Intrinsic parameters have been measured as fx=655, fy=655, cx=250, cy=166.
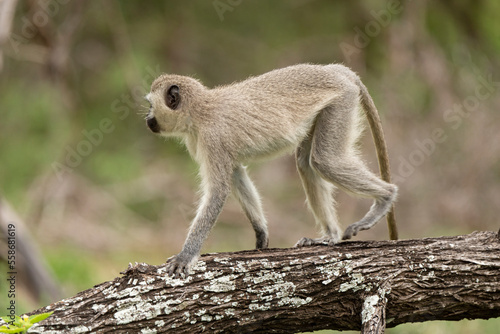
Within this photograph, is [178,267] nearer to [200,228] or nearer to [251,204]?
[200,228]

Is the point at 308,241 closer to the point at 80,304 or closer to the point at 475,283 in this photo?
the point at 475,283

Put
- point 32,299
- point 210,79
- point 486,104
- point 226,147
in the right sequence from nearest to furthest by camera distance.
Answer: point 226,147, point 32,299, point 486,104, point 210,79

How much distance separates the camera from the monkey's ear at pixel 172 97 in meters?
6.16

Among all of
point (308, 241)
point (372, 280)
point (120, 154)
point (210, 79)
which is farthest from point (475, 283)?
point (210, 79)

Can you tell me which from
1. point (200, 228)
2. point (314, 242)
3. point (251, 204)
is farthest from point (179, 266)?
point (314, 242)

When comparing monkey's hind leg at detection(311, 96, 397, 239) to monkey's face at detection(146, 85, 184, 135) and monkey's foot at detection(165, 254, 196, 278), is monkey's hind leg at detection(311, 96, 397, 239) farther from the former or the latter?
monkey's foot at detection(165, 254, 196, 278)

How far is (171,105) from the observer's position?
616 cm

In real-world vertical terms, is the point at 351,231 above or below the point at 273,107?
below

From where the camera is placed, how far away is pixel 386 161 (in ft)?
20.7

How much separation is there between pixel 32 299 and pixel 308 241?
446cm

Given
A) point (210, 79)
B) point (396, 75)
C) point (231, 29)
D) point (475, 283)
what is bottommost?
point (475, 283)

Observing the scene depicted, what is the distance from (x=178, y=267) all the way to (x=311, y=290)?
39.7 inches

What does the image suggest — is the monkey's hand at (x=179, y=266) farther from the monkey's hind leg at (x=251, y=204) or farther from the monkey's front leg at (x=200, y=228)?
the monkey's hind leg at (x=251, y=204)

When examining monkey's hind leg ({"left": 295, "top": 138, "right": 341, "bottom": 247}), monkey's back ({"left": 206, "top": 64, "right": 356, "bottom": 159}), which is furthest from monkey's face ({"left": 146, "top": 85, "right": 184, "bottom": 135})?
monkey's hind leg ({"left": 295, "top": 138, "right": 341, "bottom": 247})
